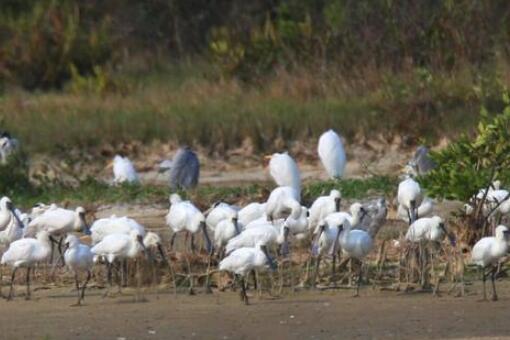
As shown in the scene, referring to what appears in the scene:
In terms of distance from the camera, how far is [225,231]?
494 inches

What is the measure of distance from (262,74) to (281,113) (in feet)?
9.38

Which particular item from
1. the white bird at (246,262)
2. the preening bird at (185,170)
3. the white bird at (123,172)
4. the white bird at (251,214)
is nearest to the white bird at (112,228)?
the white bird at (246,262)

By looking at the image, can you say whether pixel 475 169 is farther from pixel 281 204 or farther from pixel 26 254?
pixel 26 254

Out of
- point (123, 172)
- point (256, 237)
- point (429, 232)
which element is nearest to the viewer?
point (256, 237)

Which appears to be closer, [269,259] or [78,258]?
[269,259]

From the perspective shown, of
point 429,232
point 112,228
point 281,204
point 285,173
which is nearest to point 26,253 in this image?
point 112,228

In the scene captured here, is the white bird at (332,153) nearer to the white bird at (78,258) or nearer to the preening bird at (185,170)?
the preening bird at (185,170)

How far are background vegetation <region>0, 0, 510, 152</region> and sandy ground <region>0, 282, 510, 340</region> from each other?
28.9 ft

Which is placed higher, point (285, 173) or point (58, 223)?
point (285, 173)

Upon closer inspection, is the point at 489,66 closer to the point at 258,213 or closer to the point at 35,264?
the point at 258,213

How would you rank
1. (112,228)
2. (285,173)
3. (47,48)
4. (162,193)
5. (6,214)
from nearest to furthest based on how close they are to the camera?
1. (112,228)
2. (6,214)
3. (285,173)
4. (162,193)
5. (47,48)

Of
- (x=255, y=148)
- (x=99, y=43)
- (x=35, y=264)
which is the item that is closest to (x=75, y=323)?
(x=35, y=264)

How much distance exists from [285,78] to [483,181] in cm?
1048

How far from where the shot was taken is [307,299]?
11.7m
